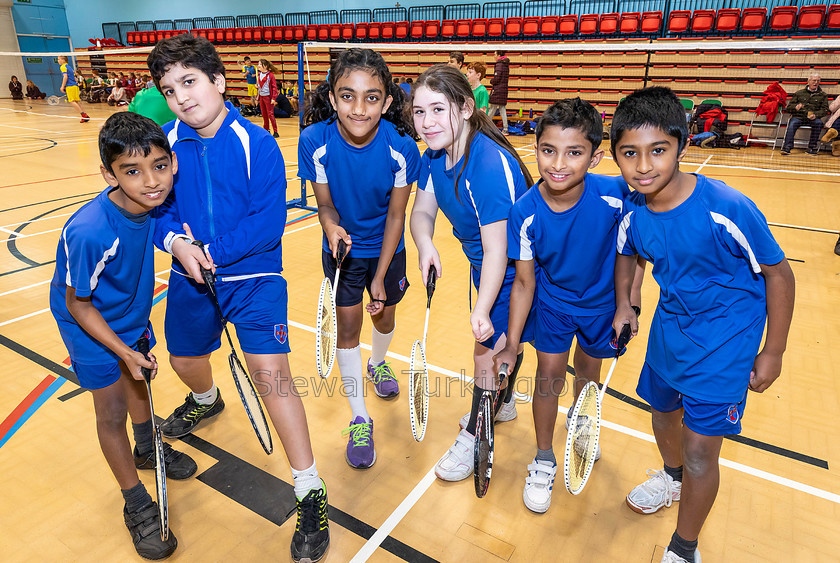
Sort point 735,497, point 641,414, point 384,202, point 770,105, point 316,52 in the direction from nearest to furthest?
point 735,497
point 384,202
point 641,414
point 770,105
point 316,52

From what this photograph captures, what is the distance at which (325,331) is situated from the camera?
9.10 feet

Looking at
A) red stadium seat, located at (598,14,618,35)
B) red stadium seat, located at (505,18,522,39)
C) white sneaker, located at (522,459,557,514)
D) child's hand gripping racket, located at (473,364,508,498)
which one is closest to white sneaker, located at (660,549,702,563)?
white sneaker, located at (522,459,557,514)

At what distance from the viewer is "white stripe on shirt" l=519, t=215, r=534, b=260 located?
2287 mm

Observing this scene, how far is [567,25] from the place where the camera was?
1800 centimetres

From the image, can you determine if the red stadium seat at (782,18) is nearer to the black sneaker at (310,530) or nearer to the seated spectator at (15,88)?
the black sneaker at (310,530)

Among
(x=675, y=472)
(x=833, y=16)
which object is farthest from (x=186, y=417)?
(x=833, y=16)

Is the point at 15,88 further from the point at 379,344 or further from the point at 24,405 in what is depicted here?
the point at 379,344

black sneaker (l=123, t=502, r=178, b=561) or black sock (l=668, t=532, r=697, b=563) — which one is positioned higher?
black sock (l=668, t=532, r=697, b=563)

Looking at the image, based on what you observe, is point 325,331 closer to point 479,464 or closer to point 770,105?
point 479,464

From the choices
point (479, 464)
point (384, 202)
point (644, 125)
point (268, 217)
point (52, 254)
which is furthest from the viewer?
point (52, 254)

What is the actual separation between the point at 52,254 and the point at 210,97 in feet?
16.8

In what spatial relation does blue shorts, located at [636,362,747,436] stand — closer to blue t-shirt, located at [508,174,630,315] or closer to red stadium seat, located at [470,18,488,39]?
blue t-shirt, located at [508,174,630,315]

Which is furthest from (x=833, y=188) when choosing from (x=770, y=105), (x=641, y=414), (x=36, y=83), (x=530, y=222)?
(x=36, y=83)

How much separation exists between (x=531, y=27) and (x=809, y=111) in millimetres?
9637
